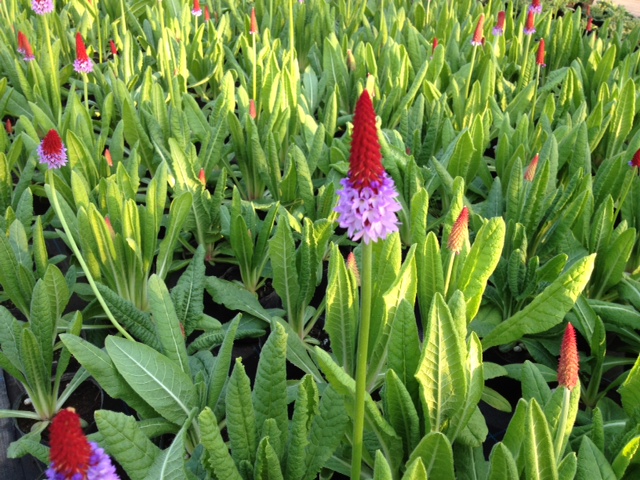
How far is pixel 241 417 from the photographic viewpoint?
119cm

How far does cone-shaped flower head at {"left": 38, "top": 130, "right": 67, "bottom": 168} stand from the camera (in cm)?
197

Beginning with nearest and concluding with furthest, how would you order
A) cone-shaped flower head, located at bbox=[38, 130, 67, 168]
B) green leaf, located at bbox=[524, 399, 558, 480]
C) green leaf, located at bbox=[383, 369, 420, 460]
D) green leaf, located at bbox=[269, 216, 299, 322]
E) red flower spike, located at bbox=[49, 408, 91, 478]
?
red flower spike, located at bbox=[49, 408, 91, 478], green leaf, located at bbox=[524, 399, 558, 480], green leaf, located at bbox=[383, 369, 420, 460], green leaf, located at bbox=[269, 216, 299, 322], cone-shaped flower head, located at bbox=[38, 130, 67, 168]

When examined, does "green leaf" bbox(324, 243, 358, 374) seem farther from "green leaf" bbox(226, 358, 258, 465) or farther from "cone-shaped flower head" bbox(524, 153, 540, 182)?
"cone-shaped flower head" bbox(524, 153, 540, 182)

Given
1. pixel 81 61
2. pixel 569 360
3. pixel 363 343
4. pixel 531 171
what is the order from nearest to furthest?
pixel 363 343, pixel 569 360, pixel 531 171, pixel 81 61

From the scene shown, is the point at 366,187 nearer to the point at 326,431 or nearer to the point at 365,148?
the point at 365,148

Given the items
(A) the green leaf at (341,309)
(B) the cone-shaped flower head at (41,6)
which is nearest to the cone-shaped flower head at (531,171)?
(A) the green leaf at (341,309)

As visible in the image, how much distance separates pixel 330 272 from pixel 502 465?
2.07ft

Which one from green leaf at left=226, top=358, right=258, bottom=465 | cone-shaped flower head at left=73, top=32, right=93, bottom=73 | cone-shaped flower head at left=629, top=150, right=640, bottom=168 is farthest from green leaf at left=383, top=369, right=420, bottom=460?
cone-shaped flower head at left=73, top=32, right=93, bottom=73

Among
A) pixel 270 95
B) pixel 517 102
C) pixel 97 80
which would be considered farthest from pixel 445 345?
pixel 97 80

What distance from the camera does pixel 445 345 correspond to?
1.17 metres

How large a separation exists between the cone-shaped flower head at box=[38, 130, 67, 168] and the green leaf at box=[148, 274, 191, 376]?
0.75m

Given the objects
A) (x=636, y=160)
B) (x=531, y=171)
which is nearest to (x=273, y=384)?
(x=531, y=171)

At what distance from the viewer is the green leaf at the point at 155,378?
1.36 m

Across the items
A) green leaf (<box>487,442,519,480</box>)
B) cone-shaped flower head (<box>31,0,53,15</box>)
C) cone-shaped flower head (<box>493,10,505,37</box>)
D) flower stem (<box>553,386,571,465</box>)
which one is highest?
cone-shaped flower head (<box>493,10,505,37</box>)
